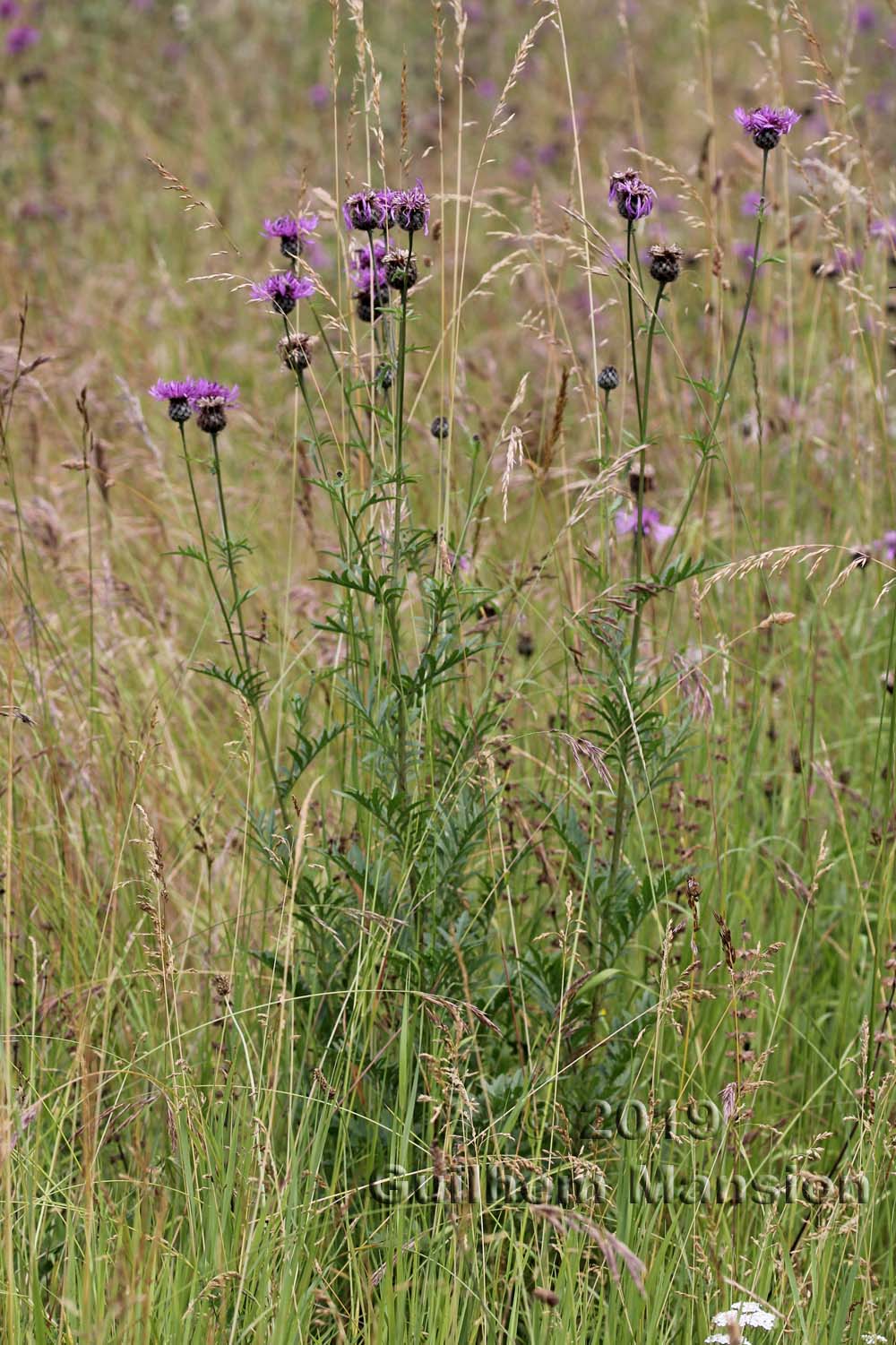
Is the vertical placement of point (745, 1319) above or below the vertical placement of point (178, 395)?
below

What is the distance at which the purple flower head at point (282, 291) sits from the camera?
200 cm

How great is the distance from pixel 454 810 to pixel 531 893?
0.59m

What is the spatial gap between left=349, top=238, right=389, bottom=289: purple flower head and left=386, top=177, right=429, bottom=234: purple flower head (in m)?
0.16

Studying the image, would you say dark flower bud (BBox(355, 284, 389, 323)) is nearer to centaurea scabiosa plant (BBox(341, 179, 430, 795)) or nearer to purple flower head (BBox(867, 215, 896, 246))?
centaurea scabiosa plant (BBox(341, 179, 430, 795))

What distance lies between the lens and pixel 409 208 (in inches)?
72.9

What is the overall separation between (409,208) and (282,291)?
26cm

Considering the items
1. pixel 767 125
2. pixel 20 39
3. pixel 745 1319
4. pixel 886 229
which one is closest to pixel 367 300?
pixel 767 125

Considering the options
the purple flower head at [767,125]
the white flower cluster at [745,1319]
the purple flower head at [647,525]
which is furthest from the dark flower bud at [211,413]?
the white flower cluster at [745,1319]

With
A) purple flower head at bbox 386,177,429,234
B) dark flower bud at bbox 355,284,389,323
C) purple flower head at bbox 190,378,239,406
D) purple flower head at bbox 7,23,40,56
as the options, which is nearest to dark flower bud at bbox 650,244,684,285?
purple flower head at bbox 386,177,429,234

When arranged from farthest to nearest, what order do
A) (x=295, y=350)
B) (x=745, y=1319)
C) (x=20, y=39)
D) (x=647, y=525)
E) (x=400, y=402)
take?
(x=20, y=39), (x=647, y=525), (x=295, y=350), (x=400, y=402), (x=745, y=1319)

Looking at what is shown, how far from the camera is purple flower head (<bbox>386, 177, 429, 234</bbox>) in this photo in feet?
6.07

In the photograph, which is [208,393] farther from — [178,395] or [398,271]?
[398,271]

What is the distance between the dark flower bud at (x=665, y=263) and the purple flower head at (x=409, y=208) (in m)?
0.31

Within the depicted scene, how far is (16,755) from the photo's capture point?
257cm
